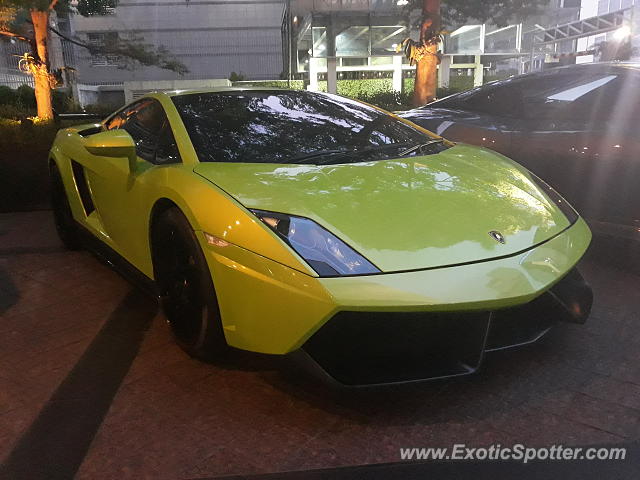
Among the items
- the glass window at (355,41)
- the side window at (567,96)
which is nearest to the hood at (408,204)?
the side window at (567,96)

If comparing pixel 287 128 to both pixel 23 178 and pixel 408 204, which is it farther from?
pixel 23 178

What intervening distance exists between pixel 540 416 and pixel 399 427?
52 cm

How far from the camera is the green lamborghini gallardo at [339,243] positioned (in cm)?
202

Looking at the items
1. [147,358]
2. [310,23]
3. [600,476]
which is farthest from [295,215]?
[310,23]

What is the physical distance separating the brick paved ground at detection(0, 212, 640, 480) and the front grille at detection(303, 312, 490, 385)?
0.64 ft

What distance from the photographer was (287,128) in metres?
Result: 3.13

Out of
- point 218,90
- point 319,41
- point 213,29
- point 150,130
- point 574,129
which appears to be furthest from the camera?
point 213,29

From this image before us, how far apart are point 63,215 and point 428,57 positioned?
753 cm

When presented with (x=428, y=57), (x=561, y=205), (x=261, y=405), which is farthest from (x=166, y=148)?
(x=428, y=57)

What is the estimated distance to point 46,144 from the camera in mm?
6129

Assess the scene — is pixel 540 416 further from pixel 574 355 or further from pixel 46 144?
pixel 46 144

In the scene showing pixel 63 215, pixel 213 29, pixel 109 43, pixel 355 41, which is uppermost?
pixel 213 29

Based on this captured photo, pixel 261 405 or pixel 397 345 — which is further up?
pixel 397 345

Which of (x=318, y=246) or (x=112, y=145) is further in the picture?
(x=112, y=145)
